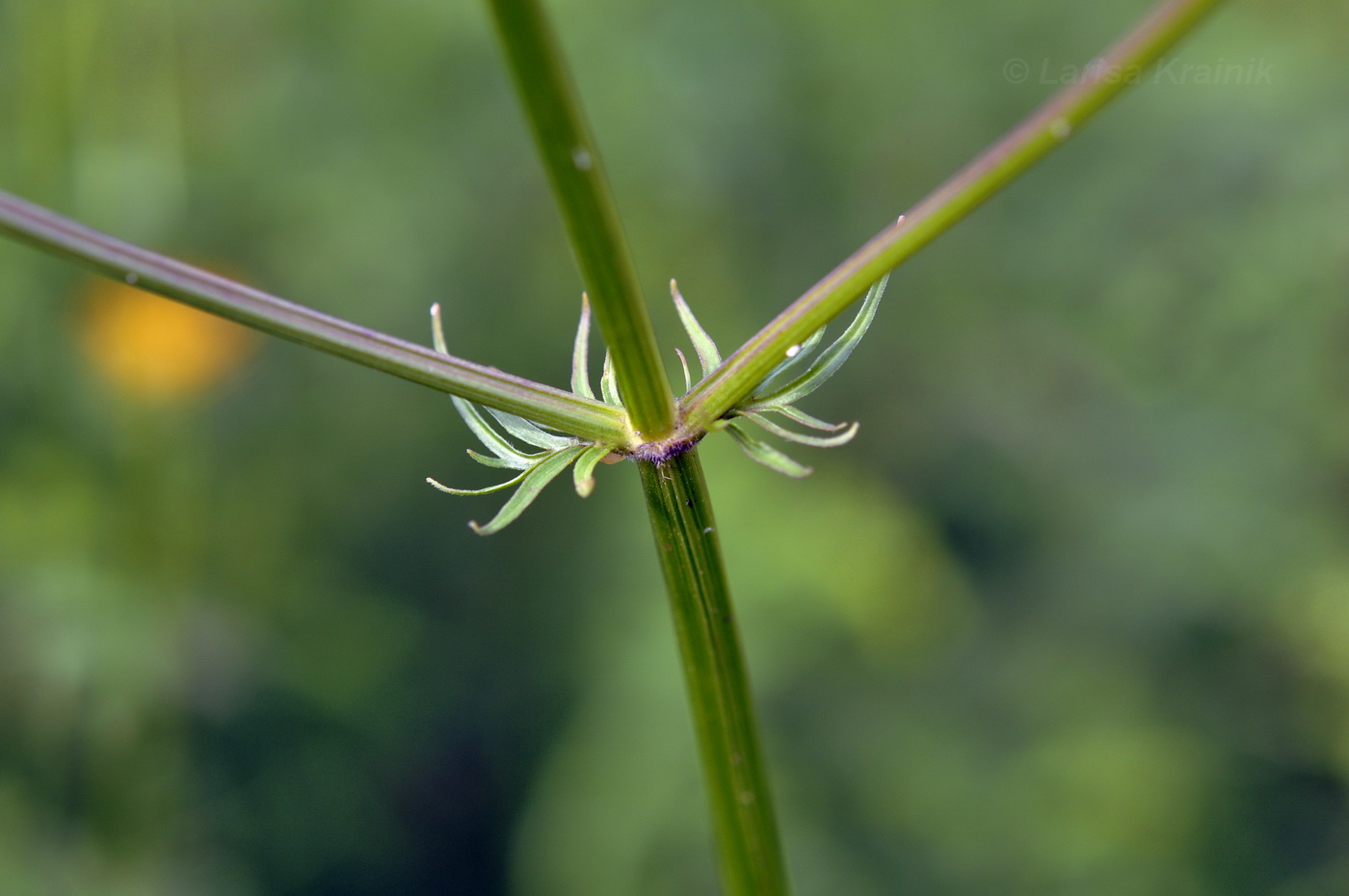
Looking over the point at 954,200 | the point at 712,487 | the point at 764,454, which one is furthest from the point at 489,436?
the point at 712,487

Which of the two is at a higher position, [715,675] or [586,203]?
[586,203]

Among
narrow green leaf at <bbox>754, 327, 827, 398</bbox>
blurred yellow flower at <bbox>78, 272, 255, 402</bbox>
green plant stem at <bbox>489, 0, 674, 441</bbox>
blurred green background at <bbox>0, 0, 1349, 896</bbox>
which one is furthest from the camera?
blurred green background at <bbox>0, 0, 1349, 896</bbox>

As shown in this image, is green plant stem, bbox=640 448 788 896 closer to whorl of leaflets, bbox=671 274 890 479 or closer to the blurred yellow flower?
whorl of leaflets, bbox=671 274 890 479

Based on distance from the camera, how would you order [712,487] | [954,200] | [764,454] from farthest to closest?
[712,487] < [764,454] < [954,200]

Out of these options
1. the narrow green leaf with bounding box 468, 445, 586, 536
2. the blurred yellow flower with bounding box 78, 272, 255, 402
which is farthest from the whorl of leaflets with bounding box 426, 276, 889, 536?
the blurred yellow flower with bounding box 78, 272, 255, 402

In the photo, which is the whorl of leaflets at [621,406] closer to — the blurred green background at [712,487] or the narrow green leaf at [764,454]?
the narrow green leaf at [764,454]

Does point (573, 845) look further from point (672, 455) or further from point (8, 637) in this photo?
point (672, 455)

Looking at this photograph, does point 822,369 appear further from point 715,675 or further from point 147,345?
point 147,345
